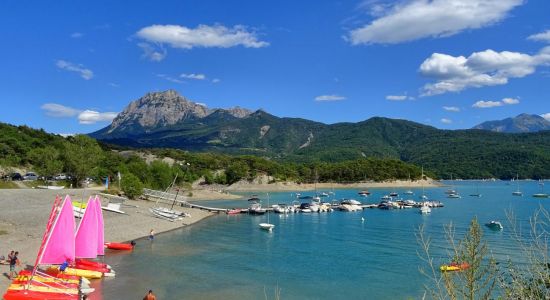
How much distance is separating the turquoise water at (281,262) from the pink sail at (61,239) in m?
4.07

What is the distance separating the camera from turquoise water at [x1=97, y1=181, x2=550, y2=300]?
34500 mm

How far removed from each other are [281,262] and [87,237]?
2036 centimetres

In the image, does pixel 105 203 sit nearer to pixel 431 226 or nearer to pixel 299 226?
pixel 299 226

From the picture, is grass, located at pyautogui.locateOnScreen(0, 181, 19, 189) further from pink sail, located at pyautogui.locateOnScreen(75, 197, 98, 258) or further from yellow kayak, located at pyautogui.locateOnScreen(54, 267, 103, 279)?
yellow kayak, located at pyautogui.locateOnScreen(54, 267, 103, 279)

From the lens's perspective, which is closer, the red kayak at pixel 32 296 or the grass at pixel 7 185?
the red kayak at pixel 32 296

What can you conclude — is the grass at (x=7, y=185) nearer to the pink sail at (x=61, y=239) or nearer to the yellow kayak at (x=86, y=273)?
the yellow kayak at (x=86, y=273)

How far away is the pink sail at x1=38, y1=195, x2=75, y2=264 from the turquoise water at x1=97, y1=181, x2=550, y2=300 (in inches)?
160

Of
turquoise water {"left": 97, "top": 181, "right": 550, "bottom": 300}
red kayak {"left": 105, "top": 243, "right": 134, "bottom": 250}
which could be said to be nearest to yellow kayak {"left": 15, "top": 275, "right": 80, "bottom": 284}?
turquoise water {"left": 97, "top": 181, "right": 550, "bottom": 300}

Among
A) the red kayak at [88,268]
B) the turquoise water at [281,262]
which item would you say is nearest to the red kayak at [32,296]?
the turquoise water at [281,262]

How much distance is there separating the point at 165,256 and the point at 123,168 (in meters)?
90.0

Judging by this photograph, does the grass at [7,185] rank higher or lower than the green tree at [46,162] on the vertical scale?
lower

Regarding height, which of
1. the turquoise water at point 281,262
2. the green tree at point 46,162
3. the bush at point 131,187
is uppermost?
the green tree at point 46,162

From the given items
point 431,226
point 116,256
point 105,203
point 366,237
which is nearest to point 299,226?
point 366,237

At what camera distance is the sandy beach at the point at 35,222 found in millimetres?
41487
